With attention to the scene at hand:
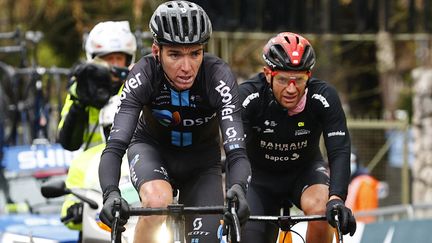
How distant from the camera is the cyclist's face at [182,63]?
787cm

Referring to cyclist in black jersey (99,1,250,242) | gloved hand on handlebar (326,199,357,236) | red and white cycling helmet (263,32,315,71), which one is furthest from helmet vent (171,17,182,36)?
gloved hand on handlebar (326,199,357,236)

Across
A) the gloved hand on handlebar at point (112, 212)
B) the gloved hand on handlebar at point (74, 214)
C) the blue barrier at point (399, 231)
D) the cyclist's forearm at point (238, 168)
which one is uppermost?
the cyclist's forearm at point (238, 168)

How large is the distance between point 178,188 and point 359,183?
762cm

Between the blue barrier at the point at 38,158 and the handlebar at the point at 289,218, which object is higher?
the blue barrier at the point at 38,158

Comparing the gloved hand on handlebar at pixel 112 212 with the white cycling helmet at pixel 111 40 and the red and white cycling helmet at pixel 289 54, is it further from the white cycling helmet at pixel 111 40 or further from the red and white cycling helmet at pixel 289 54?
the white cycling helmet at pixel 111 40

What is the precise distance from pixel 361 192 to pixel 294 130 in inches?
288

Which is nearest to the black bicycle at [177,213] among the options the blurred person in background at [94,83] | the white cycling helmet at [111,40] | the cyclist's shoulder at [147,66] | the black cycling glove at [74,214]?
the cyclist's shoulder at [147,66]

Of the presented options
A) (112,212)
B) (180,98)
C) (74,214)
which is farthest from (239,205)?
(74,214)

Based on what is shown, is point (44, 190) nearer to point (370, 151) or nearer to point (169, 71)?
point (169, 71)

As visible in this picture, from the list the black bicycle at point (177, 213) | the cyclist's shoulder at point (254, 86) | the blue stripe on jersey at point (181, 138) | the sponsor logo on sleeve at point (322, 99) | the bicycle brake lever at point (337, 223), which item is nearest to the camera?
the black bicycle at point (177, 213)

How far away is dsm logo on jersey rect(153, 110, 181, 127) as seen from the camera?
8156 millimetres

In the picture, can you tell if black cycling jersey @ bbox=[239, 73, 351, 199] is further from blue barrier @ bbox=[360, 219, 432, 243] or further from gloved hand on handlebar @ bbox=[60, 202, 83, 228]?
blue barrier @ bbox=[360, 219, 432, 243]

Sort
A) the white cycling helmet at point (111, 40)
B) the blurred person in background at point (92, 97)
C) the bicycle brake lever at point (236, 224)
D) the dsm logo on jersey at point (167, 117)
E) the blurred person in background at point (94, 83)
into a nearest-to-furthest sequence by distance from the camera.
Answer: the bicycle brake lever at point (236, 224), the dsm logo on jersey at point (167, 117), the blurred person in background at point (92, 97), the blurred person in background at point (94, 83), the white cycling helmet at point (111, 40)

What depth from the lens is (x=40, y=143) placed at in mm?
14055
